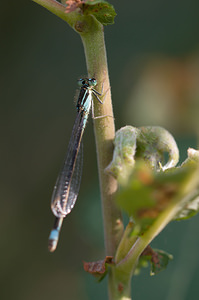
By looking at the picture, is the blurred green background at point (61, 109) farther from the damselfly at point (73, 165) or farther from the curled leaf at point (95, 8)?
the curled leaf at point (95, 8)

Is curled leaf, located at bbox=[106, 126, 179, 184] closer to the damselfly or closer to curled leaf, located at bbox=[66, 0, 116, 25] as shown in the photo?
curled leaf, located at bbox=[66, 0, 116, 25]

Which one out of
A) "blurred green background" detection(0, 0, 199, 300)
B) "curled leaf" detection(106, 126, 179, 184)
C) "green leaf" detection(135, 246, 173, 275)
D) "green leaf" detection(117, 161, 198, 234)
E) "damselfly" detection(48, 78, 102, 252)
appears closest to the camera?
"green leaf" detection(117, 161, 198, 234)

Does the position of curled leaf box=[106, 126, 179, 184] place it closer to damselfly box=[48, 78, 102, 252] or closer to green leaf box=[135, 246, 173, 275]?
green leaf box=[135, 246, 173, 275]

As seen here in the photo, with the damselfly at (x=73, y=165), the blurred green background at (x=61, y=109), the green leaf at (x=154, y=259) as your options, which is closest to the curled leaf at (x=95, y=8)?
the damselfly at (x=73, y=165)

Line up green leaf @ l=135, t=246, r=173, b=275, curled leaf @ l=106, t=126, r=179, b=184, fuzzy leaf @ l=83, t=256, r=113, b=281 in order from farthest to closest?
green leaf @ l=135, t=246, r=173, b=275 → fuzzy leaf @ l=83, t=256, r=113, b=281 → curled leaf @ l=106, t=126, r=179, b=184

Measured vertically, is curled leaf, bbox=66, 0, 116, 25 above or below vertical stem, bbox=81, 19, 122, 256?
above

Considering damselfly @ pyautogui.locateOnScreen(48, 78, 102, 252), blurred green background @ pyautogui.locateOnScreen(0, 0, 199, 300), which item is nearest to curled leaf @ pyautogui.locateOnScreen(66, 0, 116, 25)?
damselfly @ pyautogui.locateOnScreen(48, 78, 102, 252)

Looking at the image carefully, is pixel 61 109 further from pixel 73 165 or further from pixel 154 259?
pixel 154 259

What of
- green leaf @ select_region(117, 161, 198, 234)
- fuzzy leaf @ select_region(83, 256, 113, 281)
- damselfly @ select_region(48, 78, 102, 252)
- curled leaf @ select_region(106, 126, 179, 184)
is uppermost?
damselfly @ select_region(48, 78, 102, 252)

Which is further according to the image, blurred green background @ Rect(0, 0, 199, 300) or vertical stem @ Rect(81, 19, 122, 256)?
blurred green background @ Rect(0, 0, 199, 300)
